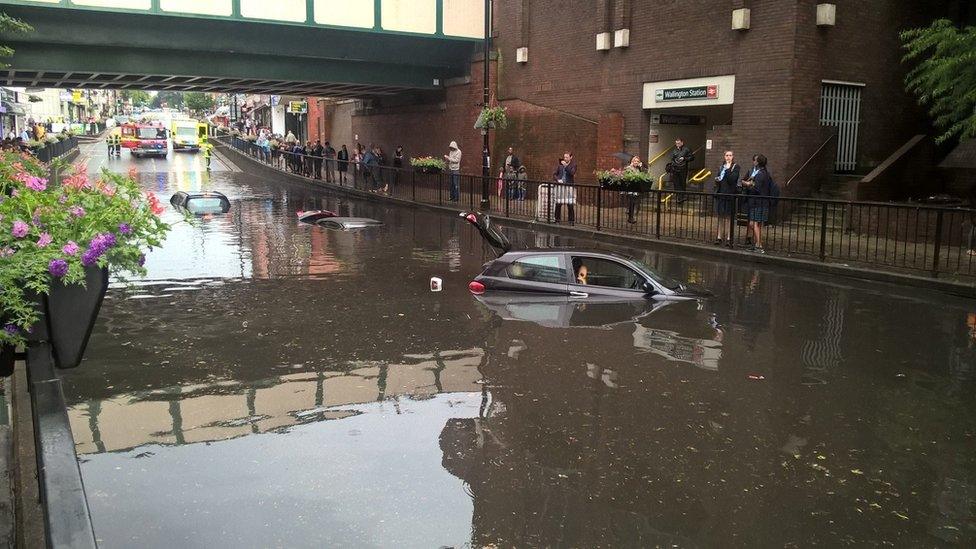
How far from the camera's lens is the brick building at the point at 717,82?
20.5 meters

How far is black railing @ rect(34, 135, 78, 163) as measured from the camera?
41812mm

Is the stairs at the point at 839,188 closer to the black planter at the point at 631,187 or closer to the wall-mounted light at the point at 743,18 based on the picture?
the black planter at the point at 631,187

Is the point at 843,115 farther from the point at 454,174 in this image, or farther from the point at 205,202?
the point at 205,202

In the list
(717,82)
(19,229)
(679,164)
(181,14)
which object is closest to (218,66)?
(181,14)

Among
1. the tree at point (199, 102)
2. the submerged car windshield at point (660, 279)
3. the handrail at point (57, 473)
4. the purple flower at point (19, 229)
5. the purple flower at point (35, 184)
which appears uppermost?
the tree at point (199, 102)

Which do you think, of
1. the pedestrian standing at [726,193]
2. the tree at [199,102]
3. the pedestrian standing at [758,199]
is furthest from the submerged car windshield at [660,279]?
the tree at [199,102]

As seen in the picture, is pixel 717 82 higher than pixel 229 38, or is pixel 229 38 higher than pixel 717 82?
pixel 229 38

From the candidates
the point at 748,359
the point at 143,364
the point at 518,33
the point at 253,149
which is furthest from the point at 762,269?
the point at 253,149

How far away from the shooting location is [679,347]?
8.98m

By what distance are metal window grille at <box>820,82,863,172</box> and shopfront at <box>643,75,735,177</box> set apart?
2324 mm

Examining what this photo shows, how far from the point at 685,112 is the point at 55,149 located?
3895 cm

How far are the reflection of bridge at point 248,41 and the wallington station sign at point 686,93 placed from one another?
10.1m

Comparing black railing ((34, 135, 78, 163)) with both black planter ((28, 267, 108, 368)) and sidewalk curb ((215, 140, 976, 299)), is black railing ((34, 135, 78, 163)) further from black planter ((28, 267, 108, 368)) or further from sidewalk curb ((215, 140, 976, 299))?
black planter ((28, 267, 108, 368))

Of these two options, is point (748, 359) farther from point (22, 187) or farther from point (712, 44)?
point (712, 44)
